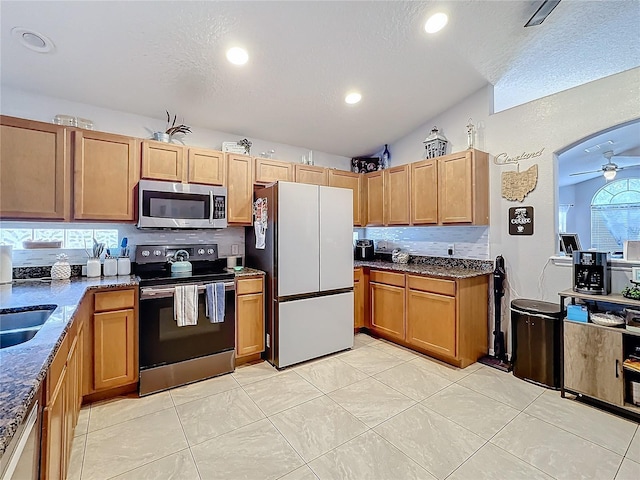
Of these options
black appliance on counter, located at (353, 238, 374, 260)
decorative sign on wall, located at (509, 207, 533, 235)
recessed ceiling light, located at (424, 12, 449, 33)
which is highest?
recessed ceiling light, located at (424, 12, 449, 33)

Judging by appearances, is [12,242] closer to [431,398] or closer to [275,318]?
[275,318]

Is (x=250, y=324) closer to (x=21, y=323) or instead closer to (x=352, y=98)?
(x=21, y=323)

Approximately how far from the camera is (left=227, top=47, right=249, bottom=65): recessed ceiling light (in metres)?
2.36

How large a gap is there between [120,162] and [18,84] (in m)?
0.92

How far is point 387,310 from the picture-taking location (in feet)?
11.9

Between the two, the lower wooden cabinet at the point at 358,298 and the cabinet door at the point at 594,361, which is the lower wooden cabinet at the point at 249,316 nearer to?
the lower wooden cabinet at the point at 358,298

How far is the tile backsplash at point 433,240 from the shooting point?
11.1 ft

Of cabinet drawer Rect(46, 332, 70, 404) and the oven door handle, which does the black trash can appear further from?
cabinet drawer Rect(46, 332, 70, 404)

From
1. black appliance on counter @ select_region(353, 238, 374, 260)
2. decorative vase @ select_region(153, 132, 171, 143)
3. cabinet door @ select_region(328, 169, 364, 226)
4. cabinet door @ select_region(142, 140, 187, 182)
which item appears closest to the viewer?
cabinet door @ select_region(142, 140, 187, 182)

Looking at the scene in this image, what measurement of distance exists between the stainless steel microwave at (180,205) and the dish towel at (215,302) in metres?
0.64

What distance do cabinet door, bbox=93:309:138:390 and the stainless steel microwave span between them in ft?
2.66

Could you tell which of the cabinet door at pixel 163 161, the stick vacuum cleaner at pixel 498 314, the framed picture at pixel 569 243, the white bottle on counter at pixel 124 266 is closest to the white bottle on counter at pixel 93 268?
the white bottle on counter at pixel 124 266

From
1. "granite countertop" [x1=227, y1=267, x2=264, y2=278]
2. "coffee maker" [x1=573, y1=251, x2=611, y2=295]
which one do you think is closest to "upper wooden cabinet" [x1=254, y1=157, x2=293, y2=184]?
"granite countertop" [x1=227, y1=267, x2=264, y2=278]

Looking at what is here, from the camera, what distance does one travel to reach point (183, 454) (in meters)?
1.82
